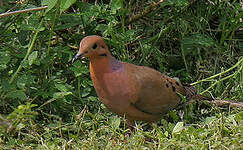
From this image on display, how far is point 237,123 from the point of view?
338 centimetres

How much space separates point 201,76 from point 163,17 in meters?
0.57

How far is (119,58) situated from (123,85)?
78 cm

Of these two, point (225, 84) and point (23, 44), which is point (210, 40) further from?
point (23, 44)

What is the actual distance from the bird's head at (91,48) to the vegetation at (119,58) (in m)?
0.26

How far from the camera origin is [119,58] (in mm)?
4047

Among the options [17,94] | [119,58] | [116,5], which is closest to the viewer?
[17,94]

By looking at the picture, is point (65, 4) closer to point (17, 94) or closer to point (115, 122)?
point (17, 94)

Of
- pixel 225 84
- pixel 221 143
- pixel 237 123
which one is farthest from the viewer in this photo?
pixel 225 84

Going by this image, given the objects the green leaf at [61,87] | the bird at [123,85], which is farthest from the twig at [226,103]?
the green leaf at [61,87]

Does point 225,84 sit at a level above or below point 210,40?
below

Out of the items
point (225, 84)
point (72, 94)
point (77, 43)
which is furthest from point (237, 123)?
point (77, 43)

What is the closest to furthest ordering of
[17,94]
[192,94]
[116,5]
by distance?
[17,94], [116,5], [192,94]

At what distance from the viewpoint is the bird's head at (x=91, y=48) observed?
322cm

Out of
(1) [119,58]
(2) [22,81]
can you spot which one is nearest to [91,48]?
(2) [22,81]
